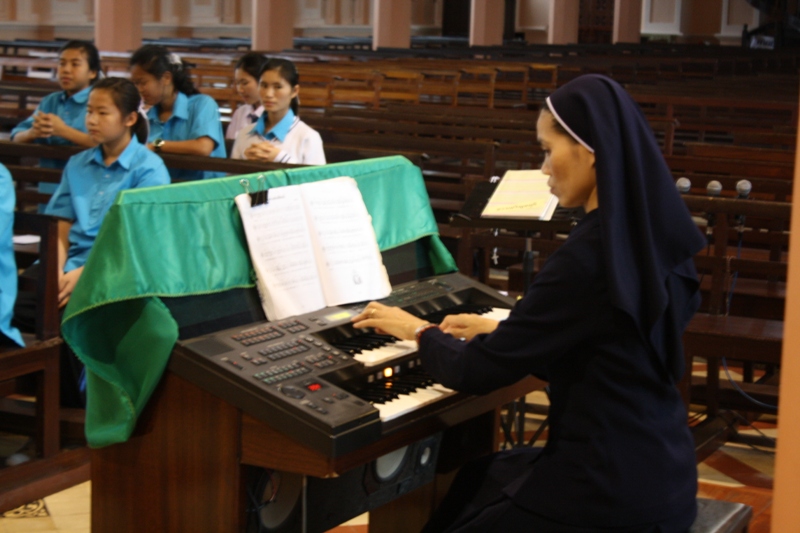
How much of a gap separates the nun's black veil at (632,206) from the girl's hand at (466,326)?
499 mm

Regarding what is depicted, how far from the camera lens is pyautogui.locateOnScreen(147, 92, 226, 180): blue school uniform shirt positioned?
548 cm

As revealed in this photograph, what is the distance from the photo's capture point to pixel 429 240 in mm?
3279

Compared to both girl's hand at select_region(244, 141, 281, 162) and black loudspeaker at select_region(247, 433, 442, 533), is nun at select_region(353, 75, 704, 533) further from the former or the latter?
girl's hand at select_region(244, 141, 281, 162)

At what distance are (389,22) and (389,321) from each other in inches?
717

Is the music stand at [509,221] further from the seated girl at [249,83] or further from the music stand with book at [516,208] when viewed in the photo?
the seated girl at [249,83]

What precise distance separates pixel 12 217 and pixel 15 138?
2006 mm

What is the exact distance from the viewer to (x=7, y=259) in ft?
11.8

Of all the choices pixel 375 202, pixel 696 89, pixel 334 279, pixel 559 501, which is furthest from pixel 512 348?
pixel 696 89

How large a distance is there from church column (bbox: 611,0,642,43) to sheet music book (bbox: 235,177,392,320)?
79.1 ft

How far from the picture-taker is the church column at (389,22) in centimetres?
1994

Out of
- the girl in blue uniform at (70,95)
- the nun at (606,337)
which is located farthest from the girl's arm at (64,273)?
the nun at (606,337)

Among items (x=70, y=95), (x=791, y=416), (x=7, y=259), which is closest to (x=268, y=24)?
(x=70, y=95)

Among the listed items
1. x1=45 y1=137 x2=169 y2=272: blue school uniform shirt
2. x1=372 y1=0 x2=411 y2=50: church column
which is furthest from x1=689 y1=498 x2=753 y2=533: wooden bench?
x1=372 y1=0 x2=411 y2=50: church column

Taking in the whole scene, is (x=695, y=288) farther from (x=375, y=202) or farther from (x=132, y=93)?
(x=132, y=93)
